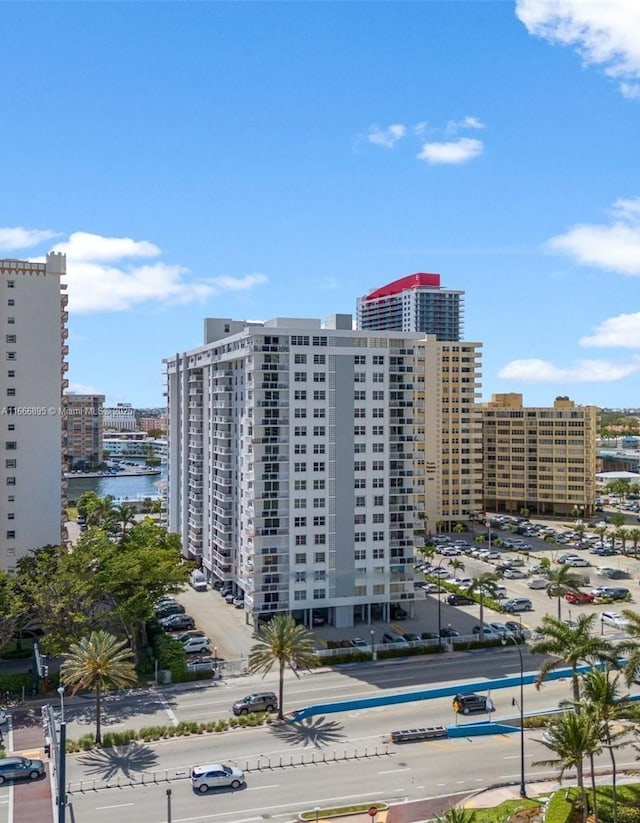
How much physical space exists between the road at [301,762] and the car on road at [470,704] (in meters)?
0.74

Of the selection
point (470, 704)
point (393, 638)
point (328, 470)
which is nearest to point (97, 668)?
point (470, 704)

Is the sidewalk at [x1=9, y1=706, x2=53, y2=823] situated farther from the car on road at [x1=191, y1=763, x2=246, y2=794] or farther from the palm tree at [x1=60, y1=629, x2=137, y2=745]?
the car on road at [x1=191, y1=763, x2=246, y2=794]

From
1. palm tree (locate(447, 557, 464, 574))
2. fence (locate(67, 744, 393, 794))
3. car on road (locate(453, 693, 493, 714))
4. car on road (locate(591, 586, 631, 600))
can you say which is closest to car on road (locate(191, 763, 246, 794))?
fence (locate(67, 744, 393, 794))

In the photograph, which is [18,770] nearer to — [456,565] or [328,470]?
[328,470]

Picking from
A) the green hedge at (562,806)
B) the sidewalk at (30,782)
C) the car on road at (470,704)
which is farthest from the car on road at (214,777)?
the car on road at (470,704)

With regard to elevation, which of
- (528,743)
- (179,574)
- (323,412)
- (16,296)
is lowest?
(528,743)

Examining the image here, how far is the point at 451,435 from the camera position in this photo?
456 feet

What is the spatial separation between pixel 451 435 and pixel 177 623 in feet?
251

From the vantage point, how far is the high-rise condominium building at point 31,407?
74.7m

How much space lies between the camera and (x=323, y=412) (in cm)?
7412

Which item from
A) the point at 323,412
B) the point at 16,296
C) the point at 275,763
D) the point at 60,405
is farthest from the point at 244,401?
the point at 275,763

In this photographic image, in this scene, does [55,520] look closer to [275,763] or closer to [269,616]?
[269,616]

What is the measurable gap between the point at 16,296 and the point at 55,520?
22763 millimetres

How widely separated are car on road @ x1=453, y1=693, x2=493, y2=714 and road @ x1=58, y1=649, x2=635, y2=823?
2.43 ft
